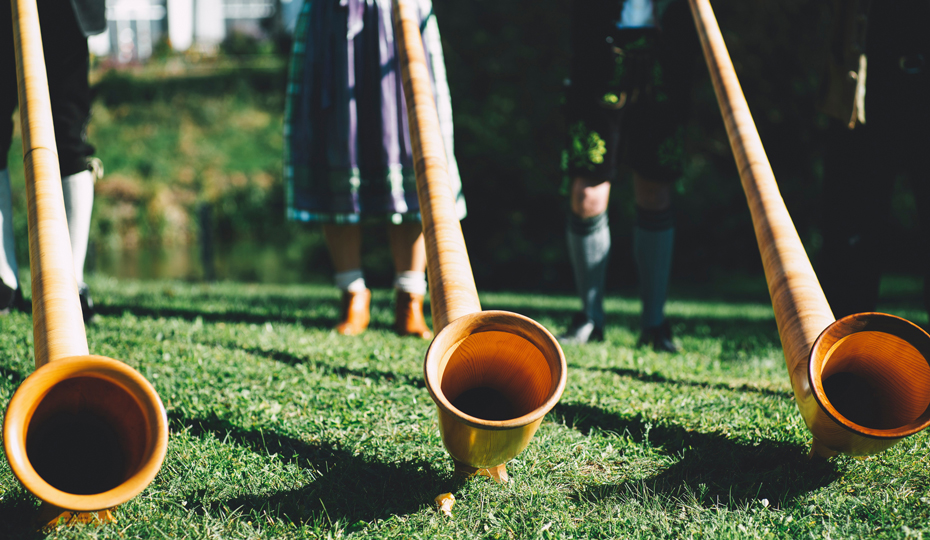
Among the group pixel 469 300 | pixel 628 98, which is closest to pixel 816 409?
pixel 469 300

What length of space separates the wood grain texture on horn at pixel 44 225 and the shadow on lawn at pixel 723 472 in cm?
104

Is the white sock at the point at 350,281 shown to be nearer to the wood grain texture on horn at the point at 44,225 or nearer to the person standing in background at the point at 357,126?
the person standing in background at the point at 357,126

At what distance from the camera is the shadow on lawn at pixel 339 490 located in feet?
4.36

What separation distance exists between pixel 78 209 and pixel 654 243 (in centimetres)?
226

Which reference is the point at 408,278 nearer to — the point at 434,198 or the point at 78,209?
the point at 78,209

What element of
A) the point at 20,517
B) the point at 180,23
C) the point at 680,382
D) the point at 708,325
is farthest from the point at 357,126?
the point at 180,23

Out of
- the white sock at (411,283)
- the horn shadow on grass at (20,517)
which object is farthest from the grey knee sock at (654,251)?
the horn shadow on grass at (20,517)

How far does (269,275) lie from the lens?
14.0 m

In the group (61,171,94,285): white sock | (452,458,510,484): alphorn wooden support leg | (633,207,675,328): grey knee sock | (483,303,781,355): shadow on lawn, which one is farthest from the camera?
(483,303,781,355): shadow on lawn

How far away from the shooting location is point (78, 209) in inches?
99.4

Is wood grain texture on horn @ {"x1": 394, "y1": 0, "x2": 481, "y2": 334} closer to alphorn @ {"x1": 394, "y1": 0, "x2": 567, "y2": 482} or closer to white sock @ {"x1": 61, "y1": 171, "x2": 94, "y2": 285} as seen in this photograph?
alphorn @ {"x1": 394, "y1": 0, "x2": 567, "y2": 482}

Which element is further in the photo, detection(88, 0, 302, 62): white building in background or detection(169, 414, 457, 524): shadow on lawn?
detection(88, 0, 302, 62): white building in background

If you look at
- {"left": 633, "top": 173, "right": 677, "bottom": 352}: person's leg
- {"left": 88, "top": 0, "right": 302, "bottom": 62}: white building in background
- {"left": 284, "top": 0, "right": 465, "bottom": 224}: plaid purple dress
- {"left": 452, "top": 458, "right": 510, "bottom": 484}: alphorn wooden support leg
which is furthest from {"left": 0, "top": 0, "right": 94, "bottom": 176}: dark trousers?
{"left": 88, "top": 0, "right": 302, "bottom": 62}: white building in background

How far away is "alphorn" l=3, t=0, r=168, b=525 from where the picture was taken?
1.05m
